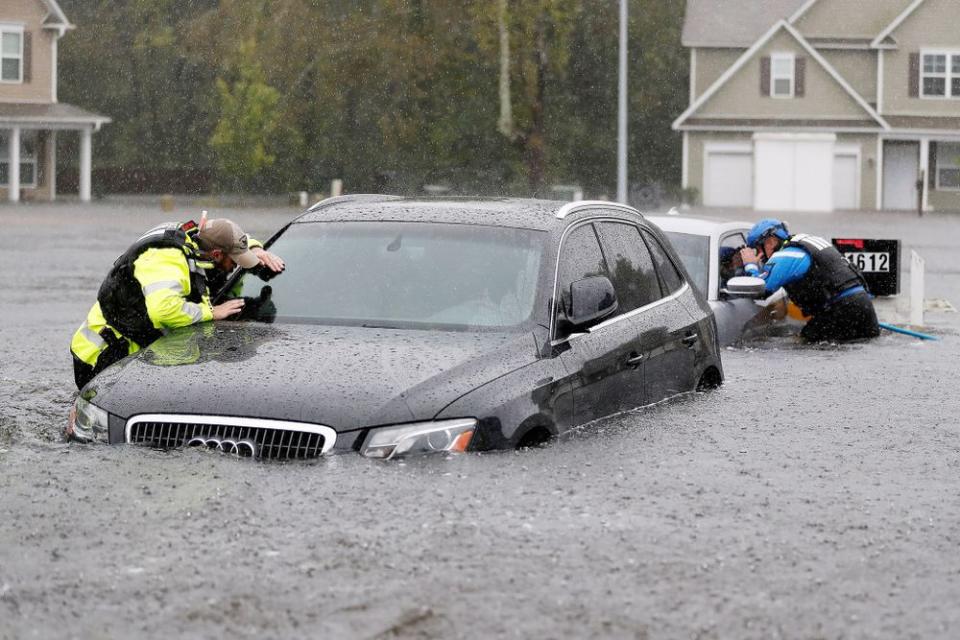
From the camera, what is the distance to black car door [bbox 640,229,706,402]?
340 inches

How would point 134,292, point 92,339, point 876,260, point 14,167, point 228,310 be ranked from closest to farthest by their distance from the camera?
1. point 228,310
2. point 134,292
3. point 92,339
4. point 876,260
5. point 14,167

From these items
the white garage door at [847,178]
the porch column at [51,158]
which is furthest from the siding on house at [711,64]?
the porch column at [51,158]

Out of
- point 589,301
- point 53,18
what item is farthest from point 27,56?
point 589,301

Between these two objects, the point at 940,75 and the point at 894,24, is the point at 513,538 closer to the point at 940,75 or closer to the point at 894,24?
the point at 894,24

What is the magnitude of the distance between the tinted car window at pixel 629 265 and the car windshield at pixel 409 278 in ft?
2.26

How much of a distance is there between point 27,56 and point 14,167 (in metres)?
4.46

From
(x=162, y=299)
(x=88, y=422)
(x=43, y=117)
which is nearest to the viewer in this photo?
(x=88, y=422)

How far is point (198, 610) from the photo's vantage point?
5.08 meters

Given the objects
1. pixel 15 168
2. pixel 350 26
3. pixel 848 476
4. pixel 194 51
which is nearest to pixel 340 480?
pixel 848 476

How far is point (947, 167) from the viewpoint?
59969mm

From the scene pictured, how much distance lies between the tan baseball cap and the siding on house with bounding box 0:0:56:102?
50.9m

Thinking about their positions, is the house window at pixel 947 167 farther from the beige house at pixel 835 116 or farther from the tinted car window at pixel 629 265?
the tinted car window at pixel 629 265

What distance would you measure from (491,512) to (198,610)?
154 cm

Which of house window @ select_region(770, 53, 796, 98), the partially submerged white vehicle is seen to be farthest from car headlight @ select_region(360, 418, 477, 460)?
house window @ select_region(770, 53, 796, 98)
